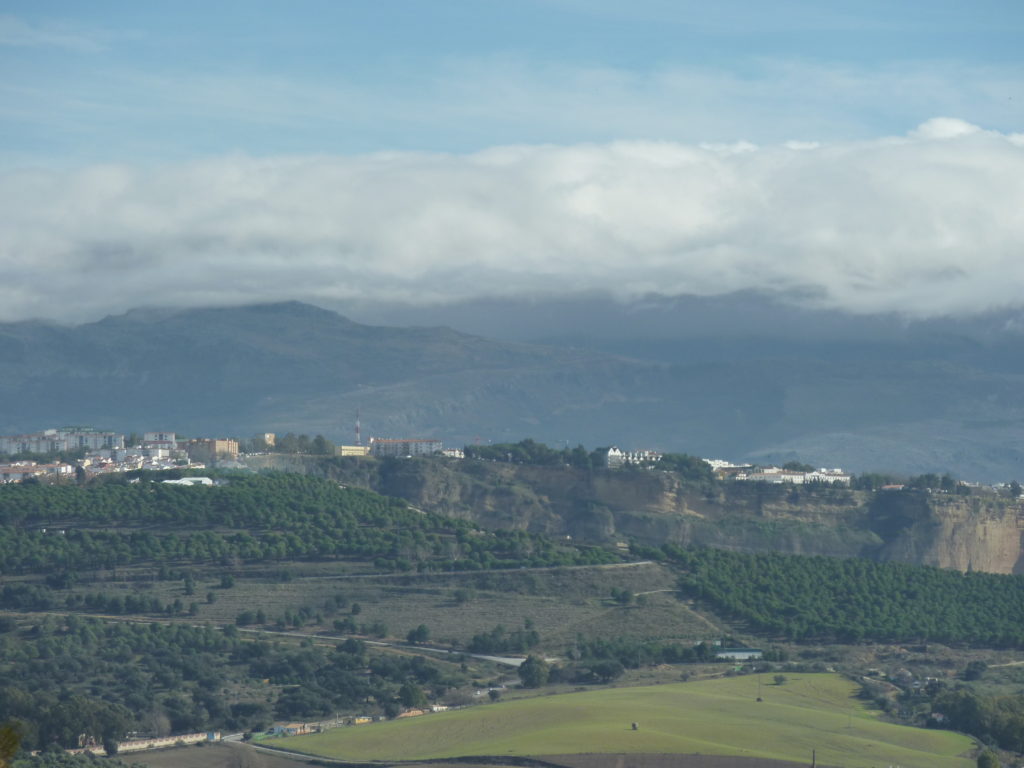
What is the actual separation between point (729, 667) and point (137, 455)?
96328mm

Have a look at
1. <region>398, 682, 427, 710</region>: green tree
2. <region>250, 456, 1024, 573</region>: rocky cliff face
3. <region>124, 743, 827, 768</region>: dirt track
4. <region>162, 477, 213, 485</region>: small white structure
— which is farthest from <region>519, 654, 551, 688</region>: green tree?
<region>250, 456, 1024, 573</region>: rocky cliff face

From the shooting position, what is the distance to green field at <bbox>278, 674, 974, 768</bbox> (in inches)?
3403

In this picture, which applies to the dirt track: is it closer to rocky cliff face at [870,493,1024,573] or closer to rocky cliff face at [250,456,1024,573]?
rocky cliff face at [250,456,1024,573]

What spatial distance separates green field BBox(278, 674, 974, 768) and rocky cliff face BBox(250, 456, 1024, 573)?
256 feet

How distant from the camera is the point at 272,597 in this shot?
122188 millimetres

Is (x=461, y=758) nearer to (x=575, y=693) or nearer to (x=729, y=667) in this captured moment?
(x=575, y=693)

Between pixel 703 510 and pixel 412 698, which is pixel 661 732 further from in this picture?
pixel 703 510

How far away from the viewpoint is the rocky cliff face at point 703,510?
18162 centimetres

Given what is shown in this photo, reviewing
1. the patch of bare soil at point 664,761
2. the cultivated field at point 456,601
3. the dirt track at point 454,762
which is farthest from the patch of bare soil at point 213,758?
the cultivated field at point 456,601

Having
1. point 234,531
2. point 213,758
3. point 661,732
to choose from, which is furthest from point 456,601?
point 213,758

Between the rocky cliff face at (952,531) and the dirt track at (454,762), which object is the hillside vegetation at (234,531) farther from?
the rocky cliff face at (952,531)

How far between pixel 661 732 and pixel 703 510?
10171 centimetres

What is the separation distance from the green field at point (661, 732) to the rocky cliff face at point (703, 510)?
256 ft

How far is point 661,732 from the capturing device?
88.9 meters
